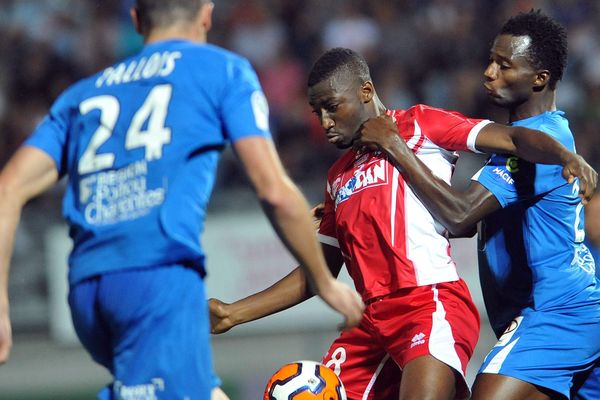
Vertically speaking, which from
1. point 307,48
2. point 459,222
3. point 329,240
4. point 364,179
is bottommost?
point 459,222

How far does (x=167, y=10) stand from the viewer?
4195 mm

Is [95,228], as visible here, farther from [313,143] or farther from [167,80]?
[313,143]

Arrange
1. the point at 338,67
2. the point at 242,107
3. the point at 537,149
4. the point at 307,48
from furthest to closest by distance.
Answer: the point at 307,48
the point at 338,67
the point at 537,149
the point at 242,107

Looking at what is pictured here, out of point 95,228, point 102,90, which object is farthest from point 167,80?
point 95,228

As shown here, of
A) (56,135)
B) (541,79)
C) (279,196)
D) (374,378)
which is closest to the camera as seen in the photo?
(279,196)

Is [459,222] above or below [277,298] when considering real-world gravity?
above

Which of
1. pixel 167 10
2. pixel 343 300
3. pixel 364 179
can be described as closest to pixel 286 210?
pixel 343 300

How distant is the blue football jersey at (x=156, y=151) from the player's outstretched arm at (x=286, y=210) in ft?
0.25

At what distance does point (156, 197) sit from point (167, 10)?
2.42ft

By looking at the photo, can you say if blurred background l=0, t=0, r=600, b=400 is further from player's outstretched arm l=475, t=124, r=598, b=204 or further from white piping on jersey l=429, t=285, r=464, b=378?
player's outstretched arm l=475, t=124, r=598, b=204

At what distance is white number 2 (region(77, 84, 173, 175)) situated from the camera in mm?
4051

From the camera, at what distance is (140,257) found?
399 centimetres

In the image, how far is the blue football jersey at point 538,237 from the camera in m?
5.57

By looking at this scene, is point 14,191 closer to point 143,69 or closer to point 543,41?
point 143,69
